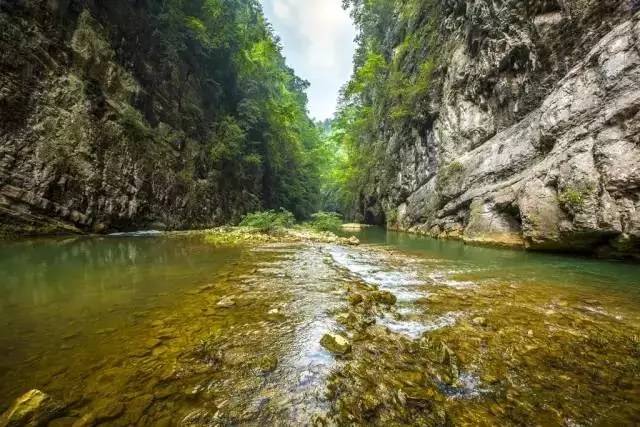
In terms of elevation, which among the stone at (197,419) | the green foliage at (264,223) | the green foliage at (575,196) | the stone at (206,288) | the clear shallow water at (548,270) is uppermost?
the green foliage at (575,196)

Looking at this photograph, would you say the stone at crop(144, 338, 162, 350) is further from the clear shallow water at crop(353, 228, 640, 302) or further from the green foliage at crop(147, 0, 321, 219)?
the green foliage at crop(147, 0, 321, 219)

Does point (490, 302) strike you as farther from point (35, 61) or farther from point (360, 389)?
point (35, 61)

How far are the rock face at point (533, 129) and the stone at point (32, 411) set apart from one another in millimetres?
8640

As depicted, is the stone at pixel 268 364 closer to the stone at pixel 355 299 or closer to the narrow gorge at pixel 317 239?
the narrow gorge at pixel 317 239

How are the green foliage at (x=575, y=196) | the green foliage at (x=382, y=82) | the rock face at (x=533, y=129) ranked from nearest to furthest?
1. the rock face at (x=533, y=129)
2. the green foliage at (x=575, y=196)
3. the green foliage at (x=382, y=82)

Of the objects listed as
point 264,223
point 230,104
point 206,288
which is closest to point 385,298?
point 206,288

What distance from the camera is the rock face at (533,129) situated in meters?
6.45

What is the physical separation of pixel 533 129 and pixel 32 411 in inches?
484

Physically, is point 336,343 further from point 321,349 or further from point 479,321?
point 479,321

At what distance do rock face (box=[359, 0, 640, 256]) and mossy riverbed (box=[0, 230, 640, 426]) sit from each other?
257cm

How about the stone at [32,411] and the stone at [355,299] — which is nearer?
the stone at [32,411]

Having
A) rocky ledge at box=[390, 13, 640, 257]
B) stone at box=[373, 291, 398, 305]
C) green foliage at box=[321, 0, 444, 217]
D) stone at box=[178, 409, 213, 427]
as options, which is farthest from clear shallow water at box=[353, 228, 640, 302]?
green foliage at box=[321, 0, 444, 217]

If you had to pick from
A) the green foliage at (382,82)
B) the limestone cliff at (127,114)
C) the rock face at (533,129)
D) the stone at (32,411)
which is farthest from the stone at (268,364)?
the green foliage at (382,82)

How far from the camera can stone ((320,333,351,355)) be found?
2393 mm
